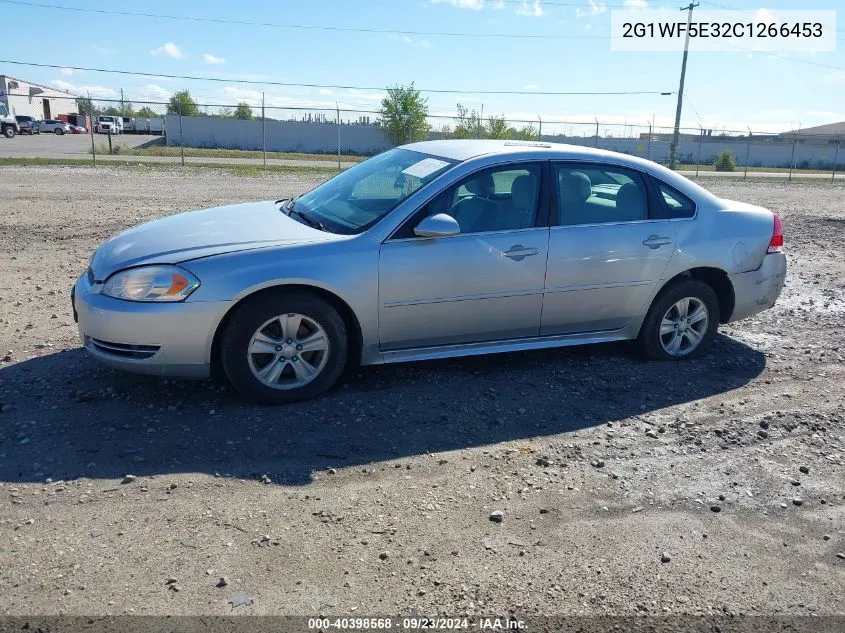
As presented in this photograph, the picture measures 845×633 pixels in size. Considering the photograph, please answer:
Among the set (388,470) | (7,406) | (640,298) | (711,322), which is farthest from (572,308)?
(7,406)

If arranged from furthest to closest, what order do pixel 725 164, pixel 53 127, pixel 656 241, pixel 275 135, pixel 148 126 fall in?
pixel 148 126 → pixel 53 127 → pixel 275 135 → pixel 725 164 → pixel 656 241

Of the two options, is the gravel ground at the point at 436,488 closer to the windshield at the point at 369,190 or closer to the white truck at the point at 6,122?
the windshield at the point at 369,190

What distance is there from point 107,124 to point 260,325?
64.2 meters

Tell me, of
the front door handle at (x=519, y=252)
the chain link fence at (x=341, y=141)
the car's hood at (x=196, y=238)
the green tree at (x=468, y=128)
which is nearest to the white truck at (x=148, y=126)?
the chain link fence at (x=341, y=141)

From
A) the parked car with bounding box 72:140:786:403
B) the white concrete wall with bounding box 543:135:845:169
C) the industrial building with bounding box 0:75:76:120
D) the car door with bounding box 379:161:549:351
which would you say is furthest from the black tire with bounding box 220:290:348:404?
the industrial building with bounding box 0:75:76:120

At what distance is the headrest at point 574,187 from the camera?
5301 millimetres

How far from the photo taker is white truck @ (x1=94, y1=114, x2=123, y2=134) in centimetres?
6212

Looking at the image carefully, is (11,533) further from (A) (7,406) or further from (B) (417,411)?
(B) (417,411)

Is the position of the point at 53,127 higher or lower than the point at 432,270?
higher

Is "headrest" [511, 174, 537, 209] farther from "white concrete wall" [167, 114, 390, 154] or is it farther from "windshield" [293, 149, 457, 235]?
"white concrete wall" [167, 114, 390, 154]

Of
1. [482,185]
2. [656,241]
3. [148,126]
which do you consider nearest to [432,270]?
[482,185]

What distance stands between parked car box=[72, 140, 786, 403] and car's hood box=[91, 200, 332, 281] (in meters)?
0.02

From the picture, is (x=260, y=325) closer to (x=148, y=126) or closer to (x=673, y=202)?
(x=673, y=202)

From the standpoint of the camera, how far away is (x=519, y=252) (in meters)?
5.04
